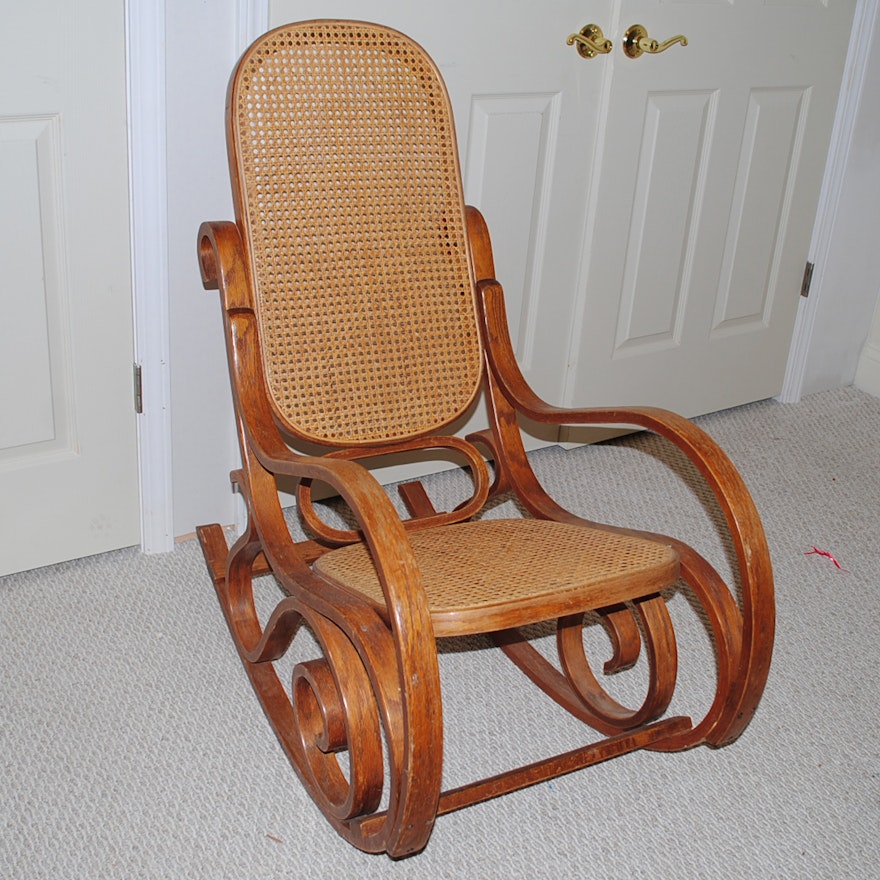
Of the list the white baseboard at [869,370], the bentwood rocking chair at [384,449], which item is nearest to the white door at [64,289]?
the bentwood rocking chair at [384,449]

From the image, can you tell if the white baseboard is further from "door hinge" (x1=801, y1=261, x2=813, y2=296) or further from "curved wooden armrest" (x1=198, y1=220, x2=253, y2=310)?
"curved wooden armrest" (x1=198, y1=220, x2=253, y2=310)

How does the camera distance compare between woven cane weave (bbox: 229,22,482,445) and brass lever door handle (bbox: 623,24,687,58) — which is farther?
brass lever door handle (bbox: 623,24,687,58)

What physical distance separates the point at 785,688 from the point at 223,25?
4.49 ft

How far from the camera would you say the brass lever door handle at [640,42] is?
2.09 metres

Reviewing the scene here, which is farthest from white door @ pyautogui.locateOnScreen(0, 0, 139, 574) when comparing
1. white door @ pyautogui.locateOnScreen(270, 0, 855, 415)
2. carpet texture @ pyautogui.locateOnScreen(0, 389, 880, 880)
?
white door @ pyautogui.locateOnScreen(270, 0, 855, 415)

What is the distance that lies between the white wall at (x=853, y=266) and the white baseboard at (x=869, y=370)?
2 cm

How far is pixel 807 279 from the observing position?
271 centimetres

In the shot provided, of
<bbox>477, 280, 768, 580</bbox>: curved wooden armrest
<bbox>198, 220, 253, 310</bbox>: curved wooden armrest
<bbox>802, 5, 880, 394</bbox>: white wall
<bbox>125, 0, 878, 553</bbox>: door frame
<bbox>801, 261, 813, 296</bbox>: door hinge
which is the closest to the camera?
<bbox>477, 280, 768, 580</bbox>: curved wooden armrest

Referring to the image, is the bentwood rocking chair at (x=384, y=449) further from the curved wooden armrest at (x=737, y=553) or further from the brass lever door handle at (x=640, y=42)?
the brass lever door handle at (x=640, y=42)

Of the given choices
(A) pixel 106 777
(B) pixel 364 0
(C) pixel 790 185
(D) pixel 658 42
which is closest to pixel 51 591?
(A) pixel 106 777

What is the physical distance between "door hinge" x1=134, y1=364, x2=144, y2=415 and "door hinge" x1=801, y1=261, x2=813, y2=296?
5.47 feet

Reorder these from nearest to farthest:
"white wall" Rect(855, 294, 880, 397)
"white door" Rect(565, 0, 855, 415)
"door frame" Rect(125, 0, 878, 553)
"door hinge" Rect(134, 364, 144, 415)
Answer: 1. "door frame" Rect(125, 0, 878, 553)
2. "door hinge" Rect(134, 364, 144, 415)
3. "white door" Rect(565, 0, 855, 415)
4. "white wall" Rect(855, 294, 880, 397)

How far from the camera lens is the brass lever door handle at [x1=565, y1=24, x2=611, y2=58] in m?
2.05

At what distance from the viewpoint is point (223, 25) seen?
168 cm
